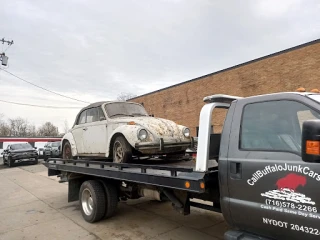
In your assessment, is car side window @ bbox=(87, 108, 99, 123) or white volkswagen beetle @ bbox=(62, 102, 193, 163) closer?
white volkswagen beetle @ bbox=(62, 102, 193, 163)

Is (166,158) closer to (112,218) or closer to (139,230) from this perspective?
(139,230)

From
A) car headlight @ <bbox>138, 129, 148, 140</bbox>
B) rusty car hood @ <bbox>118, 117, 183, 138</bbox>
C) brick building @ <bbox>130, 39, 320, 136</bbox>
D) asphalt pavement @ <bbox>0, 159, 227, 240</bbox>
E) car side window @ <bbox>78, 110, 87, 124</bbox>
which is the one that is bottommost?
asphalt pavement @ <bbox>0, 159, 227, 240</bbox>

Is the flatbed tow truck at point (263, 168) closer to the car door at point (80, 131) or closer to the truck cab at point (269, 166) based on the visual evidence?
the truck cab at point (269, 166)

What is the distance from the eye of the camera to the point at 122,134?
5215 mm

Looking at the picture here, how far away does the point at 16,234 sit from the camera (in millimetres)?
5344

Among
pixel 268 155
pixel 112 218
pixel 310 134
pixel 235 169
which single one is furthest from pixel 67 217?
pixel 310 134

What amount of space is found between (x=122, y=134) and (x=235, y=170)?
2.78 meters

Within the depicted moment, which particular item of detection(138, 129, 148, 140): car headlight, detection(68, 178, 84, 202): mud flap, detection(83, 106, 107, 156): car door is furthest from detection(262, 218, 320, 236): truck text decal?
detection(68, 178, 84, 202): mud flap

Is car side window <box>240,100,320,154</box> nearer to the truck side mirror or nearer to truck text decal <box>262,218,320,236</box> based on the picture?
the truck side mirror

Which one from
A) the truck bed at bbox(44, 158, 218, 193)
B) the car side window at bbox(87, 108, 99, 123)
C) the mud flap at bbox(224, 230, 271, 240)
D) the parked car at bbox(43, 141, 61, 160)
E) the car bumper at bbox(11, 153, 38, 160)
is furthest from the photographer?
the parked car at bbox(43, 141, 61, 160)

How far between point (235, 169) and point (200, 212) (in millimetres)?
3632

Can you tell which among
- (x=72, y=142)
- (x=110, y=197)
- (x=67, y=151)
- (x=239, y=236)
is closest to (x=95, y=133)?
(x=72, y=142)

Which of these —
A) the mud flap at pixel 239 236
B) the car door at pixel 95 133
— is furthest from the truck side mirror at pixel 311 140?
the car door at pixel 95 133

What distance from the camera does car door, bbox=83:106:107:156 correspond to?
19.7 ft
